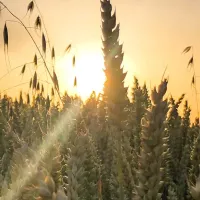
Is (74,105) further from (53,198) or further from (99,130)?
(53,198)

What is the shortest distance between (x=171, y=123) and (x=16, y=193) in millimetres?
2875

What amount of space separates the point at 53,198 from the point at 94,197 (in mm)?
1466

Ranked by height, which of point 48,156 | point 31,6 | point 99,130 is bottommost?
point 48,156

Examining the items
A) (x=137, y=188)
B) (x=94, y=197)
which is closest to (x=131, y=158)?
(x=94, y=197)

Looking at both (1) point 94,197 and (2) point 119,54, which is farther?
(2) point 119,54

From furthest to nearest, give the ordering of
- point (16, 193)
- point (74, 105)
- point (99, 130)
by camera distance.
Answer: point (99, 130) < point (74, 105) < point (16, 193)

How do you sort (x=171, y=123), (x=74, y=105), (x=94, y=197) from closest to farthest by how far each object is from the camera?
(x=94, y=197)
(x=74, y=105)
(x=171, y=123)

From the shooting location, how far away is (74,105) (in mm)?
3252

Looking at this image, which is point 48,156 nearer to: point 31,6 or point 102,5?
point 102,5

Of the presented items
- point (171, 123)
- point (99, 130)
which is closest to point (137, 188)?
point (99, 130)

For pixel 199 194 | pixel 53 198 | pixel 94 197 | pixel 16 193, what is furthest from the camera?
pixel 94 197

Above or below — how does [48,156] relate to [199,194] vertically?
above

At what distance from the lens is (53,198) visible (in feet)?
3.73

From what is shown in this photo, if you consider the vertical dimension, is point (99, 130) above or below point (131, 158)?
above
